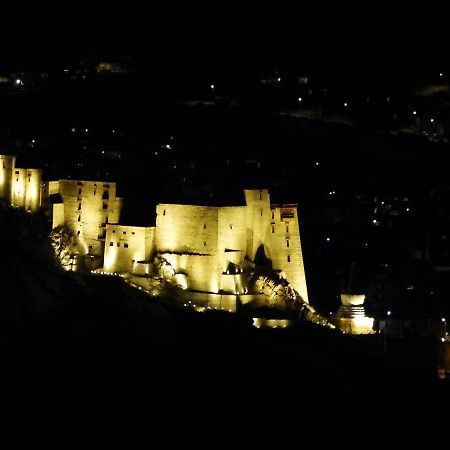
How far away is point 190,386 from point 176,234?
8989mm

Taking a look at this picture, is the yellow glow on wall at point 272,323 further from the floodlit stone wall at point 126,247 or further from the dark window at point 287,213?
the floodlit stone wall at point 126,247

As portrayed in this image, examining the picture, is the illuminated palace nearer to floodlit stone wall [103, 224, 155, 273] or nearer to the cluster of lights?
floodlit stone wall [103, 224, 155, 273]

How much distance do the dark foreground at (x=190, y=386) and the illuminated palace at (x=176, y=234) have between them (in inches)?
130

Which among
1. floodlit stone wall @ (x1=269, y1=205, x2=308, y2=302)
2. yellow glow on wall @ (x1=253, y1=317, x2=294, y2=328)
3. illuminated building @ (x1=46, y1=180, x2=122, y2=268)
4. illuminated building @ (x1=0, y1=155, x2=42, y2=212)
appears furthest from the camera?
illuminated building @ (x1=46, y1=180, x2=122, y2=268)

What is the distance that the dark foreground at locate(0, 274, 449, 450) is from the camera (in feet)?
96.6

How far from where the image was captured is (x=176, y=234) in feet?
130

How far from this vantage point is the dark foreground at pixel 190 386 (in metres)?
29.5

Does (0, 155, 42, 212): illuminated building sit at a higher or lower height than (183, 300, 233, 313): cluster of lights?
higher

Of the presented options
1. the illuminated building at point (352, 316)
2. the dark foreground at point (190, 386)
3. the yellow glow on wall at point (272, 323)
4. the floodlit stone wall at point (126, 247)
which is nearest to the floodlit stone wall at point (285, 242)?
the yellow glow on wall at point (272, 323)

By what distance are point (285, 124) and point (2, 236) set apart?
37635mm

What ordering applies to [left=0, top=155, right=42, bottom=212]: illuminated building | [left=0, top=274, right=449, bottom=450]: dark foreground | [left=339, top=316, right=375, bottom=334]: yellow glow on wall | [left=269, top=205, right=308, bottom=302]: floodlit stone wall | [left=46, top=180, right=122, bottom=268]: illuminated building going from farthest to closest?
1. [left=339, top=316, right=375, bottom=334]: yellow glow on wall
2. [left=46, top=180, right=122, bottom=268]: illuminated building
3. [left=269, top=205, right=308, bottom=302]: floodlit stone wall
4. [left=0, top=155, right=42, bottom=212]: illuminated building
5. [left=0, top=274, right=449, bottom=450]: dark foreground

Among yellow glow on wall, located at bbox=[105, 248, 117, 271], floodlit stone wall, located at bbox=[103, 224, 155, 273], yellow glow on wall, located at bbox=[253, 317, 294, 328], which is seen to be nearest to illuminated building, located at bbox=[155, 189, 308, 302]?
floodlit stone wall, located at bbox=[103, 224, 155, 273]

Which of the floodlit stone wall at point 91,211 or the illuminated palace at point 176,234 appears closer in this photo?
the illuminated palace at point 176,234

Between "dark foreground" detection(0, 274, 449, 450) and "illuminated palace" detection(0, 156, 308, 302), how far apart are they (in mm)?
3308
